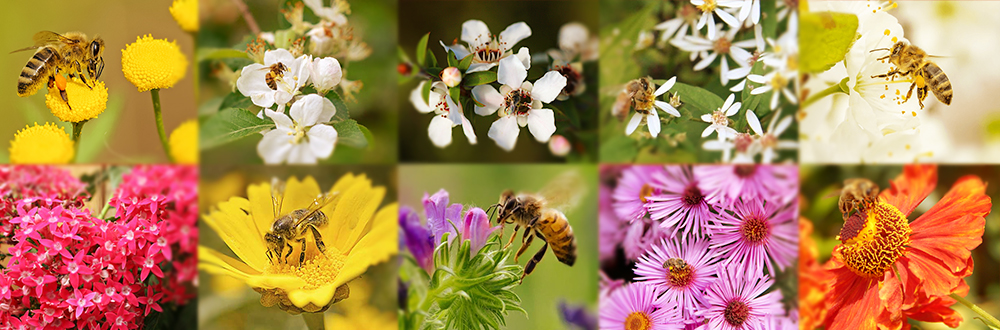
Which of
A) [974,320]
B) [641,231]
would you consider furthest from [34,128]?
[974,320]

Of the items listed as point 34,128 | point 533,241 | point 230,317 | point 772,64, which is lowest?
point 230,317

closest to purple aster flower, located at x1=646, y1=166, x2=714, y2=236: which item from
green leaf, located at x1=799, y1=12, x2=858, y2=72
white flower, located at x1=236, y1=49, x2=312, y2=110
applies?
green leaf, located at x1=799, y1=12, x2=858, y2=72

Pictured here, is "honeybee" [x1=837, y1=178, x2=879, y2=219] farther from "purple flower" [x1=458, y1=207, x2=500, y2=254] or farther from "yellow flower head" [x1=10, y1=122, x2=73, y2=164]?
"yellow flower head" [x1=10, y1=122, x2=73, y2=164]

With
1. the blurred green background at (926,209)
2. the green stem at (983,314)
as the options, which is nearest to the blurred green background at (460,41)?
the blurred green background at (926,209)

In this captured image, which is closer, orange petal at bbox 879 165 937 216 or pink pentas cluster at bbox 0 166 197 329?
pink pentas cluster at bbox 0 166 197 329

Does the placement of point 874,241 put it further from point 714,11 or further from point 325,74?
point 325,74

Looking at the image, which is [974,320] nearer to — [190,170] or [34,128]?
[190,170]
